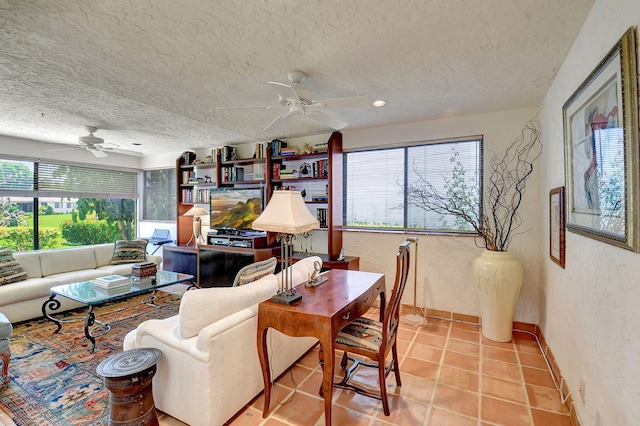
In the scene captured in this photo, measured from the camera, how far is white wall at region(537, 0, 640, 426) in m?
1.18

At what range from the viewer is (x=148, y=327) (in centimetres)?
188

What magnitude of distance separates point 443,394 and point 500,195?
220cm

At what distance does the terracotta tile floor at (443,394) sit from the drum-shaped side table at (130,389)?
0.30 metres

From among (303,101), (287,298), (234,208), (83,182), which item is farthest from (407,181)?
(83,182)

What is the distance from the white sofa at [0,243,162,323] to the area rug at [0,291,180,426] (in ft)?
0.65

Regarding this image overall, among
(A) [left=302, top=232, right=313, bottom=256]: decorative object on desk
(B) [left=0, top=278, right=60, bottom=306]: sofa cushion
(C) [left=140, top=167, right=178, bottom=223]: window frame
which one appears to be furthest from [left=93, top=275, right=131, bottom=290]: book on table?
(C) [left=140, top=167, right=178, bottom=223]: window frame

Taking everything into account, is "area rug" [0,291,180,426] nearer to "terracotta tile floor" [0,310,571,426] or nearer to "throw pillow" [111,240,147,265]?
"terracotta tile floor" [0,310,571,426]

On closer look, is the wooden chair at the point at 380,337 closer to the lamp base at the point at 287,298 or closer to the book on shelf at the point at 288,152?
the lamp base at the point at 287,298

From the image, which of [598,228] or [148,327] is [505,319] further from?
[148,327]

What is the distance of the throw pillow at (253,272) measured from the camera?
86.0 inches

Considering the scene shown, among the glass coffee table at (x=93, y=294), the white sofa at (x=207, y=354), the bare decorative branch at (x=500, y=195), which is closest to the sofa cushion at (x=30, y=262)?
the glass coffee table at (x=93, y=294)

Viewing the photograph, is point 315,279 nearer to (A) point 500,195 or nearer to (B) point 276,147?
(A) point 500,195

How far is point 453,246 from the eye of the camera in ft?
11.3

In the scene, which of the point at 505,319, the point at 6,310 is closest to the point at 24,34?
the point at 6,310
